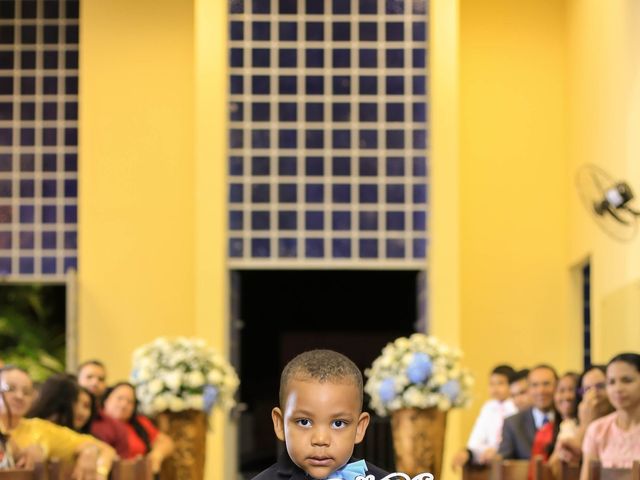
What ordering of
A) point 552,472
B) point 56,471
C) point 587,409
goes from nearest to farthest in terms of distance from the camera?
point 56,471 < point 552,472 < point 587,409

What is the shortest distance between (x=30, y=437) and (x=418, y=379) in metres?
3.50

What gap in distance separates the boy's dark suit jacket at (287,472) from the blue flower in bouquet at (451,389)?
7137 millimetres

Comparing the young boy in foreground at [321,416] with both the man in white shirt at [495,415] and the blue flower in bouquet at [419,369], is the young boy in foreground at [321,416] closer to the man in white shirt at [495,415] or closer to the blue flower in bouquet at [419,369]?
the man in white shirt at [495,415]

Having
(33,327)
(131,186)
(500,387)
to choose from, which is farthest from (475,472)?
(33,327)

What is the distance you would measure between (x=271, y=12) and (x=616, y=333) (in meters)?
4.08

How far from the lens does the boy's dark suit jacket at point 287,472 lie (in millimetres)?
2471

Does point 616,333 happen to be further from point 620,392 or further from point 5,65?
point 5,65

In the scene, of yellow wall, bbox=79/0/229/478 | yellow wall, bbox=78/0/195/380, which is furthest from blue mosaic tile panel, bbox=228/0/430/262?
yellow wall, bbox=78/0/195/380

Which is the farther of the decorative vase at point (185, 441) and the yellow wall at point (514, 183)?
the yellow wall at point (514, 183)

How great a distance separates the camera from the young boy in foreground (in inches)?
94.7

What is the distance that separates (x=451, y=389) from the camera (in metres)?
9.60

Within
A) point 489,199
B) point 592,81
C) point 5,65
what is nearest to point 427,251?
point 489,199

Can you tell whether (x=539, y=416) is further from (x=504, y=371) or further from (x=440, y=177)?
(x=440, y=177)

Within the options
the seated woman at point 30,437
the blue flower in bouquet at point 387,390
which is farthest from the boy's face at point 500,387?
the seated woman at point 30,437
